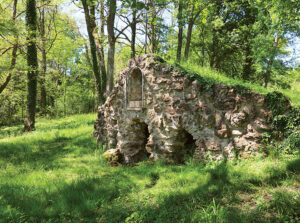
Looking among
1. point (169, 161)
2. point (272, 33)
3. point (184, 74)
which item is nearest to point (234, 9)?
point (272, 33)

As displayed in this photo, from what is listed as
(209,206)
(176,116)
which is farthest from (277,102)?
(209,206)

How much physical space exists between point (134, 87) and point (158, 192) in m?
3.85

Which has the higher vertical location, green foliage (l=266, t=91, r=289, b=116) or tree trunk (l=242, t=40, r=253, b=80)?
tree trunk (l=242, t=40, r=253, b=80)

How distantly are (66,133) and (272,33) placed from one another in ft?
42.8

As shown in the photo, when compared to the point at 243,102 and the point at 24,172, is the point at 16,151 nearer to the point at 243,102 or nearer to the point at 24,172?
the point at 24,172

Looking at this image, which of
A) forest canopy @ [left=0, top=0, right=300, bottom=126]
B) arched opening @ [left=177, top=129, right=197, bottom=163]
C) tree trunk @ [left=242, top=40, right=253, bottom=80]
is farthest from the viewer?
tree trunk @ [left=242, top=40, right=253, bottom=80]

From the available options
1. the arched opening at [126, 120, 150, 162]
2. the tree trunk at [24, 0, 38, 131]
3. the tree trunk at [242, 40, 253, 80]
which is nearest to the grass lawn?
the arched opening at [126, 120, 150, 162]

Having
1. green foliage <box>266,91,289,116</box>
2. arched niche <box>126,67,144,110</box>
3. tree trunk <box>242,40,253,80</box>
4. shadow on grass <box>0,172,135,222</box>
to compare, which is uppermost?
tree trunk <box>242,40,253,80</box>

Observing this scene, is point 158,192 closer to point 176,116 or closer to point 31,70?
point 176,116

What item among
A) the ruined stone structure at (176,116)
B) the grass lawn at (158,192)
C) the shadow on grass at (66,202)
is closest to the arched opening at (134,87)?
the ruined stone structure at (176,116)

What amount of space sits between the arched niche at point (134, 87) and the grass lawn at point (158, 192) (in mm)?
2270

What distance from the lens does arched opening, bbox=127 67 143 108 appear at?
6.54 m

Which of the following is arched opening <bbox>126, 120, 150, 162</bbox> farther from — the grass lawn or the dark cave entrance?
the grass lawn

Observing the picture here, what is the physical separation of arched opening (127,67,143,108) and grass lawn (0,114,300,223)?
2296mm
